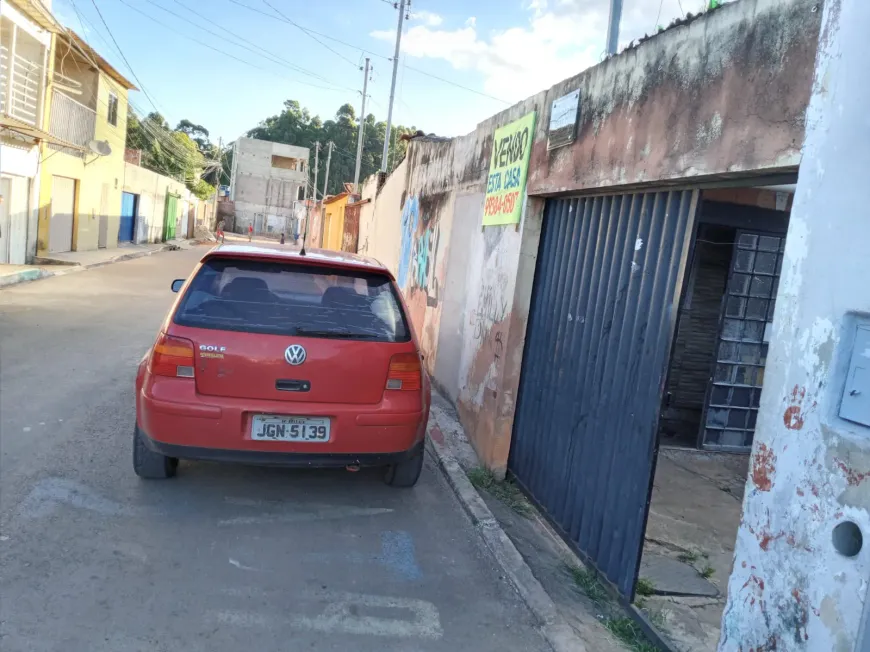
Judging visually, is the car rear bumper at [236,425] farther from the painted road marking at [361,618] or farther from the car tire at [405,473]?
the painted road marking at [361,618]

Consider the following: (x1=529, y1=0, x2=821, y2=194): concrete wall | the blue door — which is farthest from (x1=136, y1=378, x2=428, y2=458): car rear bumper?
the blue door

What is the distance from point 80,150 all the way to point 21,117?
15.6 ft

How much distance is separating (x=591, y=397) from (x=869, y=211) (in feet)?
6.86

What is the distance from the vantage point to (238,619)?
3.00 m

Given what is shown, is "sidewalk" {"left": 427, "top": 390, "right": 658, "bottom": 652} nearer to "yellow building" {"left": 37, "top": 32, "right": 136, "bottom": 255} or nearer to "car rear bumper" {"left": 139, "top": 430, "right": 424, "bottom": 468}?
"car rear bumper" {"left": 139, "top": 430, "right": 424, "bottom": 468}

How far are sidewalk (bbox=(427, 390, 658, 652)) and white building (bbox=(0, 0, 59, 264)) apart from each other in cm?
1537

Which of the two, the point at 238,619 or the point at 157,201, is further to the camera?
the point at 157,201

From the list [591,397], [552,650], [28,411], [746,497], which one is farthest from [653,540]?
[28,411]

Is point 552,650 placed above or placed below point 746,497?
below

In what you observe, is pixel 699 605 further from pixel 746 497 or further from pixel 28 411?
pixel 28 411

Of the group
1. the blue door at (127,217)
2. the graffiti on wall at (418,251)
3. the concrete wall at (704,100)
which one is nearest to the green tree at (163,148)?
the blue door at (127,217)

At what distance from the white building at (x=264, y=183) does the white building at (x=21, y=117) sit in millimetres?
43491

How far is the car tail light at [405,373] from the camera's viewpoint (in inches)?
165

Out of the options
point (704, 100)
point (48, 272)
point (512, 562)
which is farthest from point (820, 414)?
point (48, 272)
